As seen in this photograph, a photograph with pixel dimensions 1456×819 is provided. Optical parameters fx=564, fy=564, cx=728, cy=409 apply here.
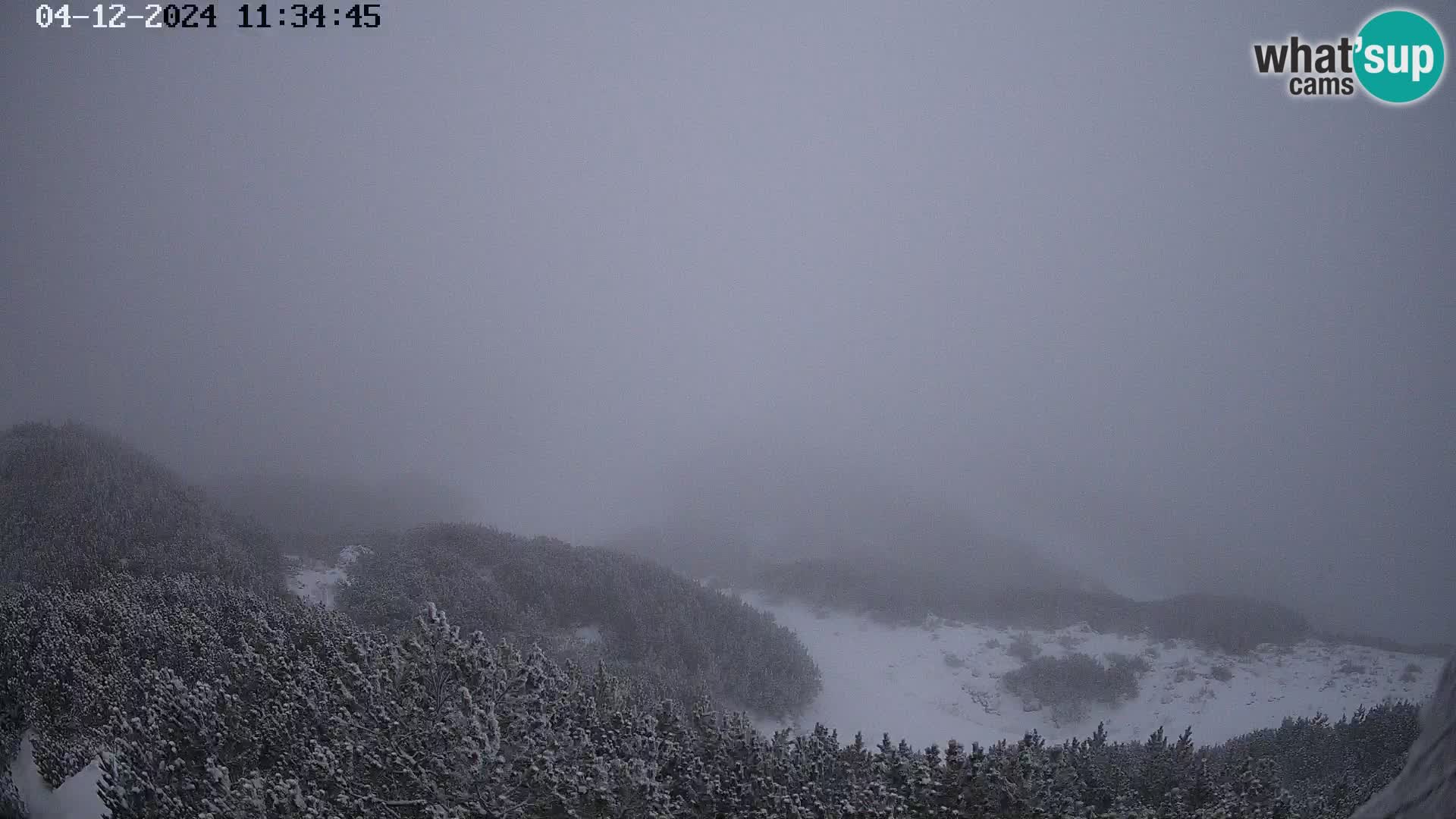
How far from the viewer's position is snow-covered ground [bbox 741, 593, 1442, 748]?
13.0 metres

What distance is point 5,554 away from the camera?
10.7 m

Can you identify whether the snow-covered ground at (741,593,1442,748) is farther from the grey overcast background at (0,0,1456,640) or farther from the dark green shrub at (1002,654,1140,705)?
the grey overcast background at (0,0,1456,640)

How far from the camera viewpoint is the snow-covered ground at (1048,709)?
1298cm

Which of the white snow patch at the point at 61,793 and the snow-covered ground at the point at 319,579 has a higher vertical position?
the white snow patch at the point at 61,793

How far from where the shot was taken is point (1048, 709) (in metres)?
13.8

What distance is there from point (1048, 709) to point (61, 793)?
16758 millimetres

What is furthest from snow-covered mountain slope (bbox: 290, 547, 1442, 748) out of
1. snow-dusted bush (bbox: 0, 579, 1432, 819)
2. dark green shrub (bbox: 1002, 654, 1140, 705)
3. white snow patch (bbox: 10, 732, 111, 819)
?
white snow patch (bbox: 10, 732, 111, 819)

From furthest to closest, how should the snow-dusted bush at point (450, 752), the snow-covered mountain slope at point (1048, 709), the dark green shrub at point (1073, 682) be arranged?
the dark green shrub at point (1073, 682), the snow-covered mountain slope at point (1048, 709), the snow-dusted bush at point (450, 752)

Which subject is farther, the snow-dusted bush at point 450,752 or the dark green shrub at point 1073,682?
the dark green shrub at point 1073,682

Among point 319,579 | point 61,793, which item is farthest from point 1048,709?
point 319,579

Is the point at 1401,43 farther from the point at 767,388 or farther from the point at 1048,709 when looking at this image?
the point at 767,388

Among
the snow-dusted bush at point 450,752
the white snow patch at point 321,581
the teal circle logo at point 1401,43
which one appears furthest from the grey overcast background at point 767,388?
the snow-dusted bush at point 450,752

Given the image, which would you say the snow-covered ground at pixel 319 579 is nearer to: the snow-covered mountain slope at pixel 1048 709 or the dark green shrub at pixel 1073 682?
the snow-covered mountain slope at pixel 1048 709

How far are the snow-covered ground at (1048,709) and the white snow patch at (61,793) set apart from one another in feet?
33.0
